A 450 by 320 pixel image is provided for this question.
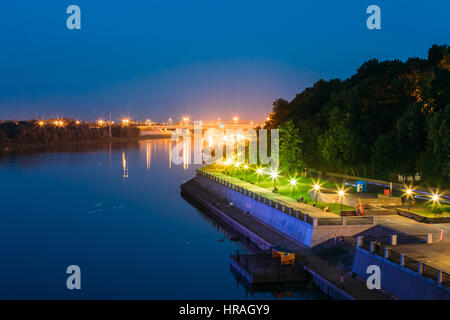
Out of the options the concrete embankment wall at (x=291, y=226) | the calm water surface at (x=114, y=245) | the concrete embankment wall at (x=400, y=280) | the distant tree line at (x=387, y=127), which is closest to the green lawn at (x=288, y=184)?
the distant tree line at (x=387, y=127)

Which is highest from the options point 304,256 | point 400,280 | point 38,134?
point 38,134

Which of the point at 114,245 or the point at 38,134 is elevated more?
the point at 38,134

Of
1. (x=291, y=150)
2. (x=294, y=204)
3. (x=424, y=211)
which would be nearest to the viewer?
(x=424, y=211)

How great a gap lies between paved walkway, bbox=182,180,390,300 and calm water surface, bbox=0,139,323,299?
1.11 meters

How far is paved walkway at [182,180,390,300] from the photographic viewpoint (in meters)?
19.4

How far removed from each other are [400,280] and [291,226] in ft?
35.8

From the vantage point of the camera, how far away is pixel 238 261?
1007 inches

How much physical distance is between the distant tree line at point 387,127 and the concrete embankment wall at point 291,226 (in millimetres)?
9633

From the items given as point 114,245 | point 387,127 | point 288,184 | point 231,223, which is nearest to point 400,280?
point 231,223

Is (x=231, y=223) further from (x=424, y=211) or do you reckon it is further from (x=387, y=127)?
(x=387, y=127)

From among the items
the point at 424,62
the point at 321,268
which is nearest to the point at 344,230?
the point at 321,268

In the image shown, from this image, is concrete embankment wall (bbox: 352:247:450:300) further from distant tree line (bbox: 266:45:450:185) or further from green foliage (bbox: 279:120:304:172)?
green foliage (bbox: 279:120:304:172)

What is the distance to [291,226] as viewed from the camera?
1138 inches
